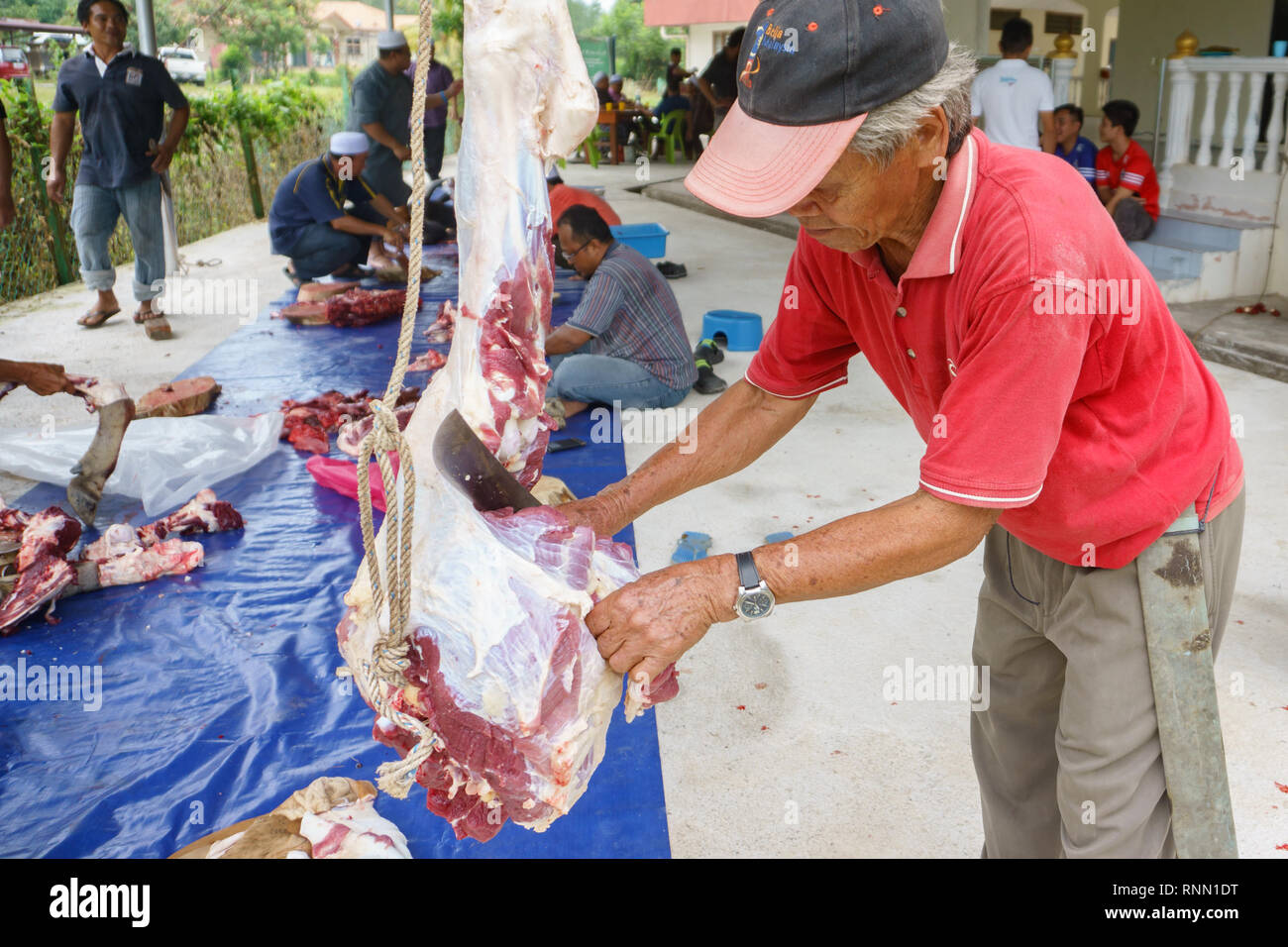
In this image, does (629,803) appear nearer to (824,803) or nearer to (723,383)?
(824,803)

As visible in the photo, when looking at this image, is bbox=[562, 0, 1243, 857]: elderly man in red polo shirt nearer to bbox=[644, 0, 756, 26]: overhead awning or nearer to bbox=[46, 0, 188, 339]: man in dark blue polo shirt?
bbox=[46, 0, 188, 339]: man in dark blue polo shirt

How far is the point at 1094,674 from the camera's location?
5.82 feet

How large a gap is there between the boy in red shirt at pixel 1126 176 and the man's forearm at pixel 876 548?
7.51 m

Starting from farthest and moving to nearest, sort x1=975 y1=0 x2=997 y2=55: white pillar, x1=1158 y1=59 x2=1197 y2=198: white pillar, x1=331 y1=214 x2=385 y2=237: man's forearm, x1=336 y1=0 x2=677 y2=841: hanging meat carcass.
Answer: x1=975 y1=0 x2=997 y2=55: white pillar < x1=331 y1=214 x2=385 y2=237: man's forearm < x1=1158 y1=59 x2=1197 y2=198: white pillar < x1=336 y1=0 x2=677 y2=841: hanging meat carcass

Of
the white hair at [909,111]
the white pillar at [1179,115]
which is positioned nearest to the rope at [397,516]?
the white hair at [909,111]

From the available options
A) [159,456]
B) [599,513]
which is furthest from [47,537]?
[599,513]

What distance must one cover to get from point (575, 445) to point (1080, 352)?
404cm

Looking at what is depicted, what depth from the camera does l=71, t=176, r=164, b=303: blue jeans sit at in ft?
24.2

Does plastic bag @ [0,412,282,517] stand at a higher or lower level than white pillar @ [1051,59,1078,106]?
lower

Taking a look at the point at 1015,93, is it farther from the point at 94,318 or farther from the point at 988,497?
the point at 94,318

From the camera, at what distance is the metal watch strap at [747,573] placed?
1531mm

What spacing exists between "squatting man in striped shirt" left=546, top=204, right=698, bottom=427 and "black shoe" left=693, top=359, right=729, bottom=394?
10.6 inches

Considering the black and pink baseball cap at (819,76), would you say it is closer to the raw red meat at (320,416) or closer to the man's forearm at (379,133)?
the raw red meat at (320,416)

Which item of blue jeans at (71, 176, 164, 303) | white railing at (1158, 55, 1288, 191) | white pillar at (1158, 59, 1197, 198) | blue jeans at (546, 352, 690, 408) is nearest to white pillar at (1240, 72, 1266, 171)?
white railing at (1158, 55, 1288, 191)
